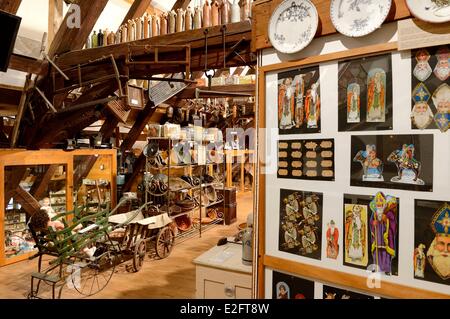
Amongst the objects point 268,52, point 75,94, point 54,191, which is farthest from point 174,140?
point 268,52

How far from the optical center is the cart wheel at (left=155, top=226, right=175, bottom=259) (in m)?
4.46

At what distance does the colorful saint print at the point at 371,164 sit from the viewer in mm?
1341

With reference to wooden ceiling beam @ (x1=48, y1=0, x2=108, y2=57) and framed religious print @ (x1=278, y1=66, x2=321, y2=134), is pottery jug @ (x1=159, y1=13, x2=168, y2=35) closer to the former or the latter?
wooden ceiling beam @ (x1=48, y1=0, x2=108, y2=57)

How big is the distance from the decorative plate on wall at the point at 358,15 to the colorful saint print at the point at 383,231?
681 mm

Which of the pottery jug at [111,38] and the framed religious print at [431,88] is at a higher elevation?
the pottery jug at [111,38]

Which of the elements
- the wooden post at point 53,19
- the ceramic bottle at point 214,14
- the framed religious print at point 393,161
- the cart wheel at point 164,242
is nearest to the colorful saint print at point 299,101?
the framed religious print at point 393,161

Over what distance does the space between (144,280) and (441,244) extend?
10.5 ft

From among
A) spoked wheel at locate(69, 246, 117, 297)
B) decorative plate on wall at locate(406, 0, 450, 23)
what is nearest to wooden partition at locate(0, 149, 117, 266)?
spoked wheel at locate(69, 246, 117, 297)

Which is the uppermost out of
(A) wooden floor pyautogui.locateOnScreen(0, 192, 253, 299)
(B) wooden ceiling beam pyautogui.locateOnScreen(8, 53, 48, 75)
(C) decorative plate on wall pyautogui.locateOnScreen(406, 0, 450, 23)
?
(B) wooden ceiling beam pyautogui.locateOnScreen(8, 53, 48, 75)

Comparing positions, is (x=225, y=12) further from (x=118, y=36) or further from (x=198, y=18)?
(x=118, y=36)

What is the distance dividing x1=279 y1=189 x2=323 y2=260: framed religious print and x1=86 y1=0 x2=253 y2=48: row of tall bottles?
1.89m

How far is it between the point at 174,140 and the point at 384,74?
411 cm

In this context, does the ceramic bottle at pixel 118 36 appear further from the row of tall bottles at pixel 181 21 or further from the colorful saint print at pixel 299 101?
the colorful saint print at pixel 299 101
